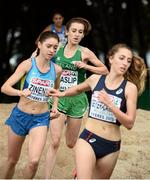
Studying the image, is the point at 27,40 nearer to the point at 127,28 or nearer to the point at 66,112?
the point at 127,28

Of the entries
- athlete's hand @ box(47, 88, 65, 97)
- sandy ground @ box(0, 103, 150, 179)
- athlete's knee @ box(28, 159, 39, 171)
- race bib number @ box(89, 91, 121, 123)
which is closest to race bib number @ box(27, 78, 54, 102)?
athlete's hand @ box(47, 88, 65, 97)

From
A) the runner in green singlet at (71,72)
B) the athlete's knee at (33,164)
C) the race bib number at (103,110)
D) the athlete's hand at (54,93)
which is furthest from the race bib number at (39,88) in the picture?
the race bib number at (103,110)

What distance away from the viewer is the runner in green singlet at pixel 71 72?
22.0 ft

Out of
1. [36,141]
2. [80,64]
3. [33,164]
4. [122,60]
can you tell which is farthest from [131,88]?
[80,64]

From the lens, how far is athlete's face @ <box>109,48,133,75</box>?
5094 millimetres

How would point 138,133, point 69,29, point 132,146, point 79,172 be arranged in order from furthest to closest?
point 138,133 < point 132,146 < point 69,29 < point 79,172

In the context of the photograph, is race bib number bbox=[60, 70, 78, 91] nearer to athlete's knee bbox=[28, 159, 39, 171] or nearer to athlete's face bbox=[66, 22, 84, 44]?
athlete's face bbox=[66, 22, 84, 44]

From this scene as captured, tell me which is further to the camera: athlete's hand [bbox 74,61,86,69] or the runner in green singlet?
the runner in green singlet

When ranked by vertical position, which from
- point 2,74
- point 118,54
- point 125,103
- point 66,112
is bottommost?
point 2,74

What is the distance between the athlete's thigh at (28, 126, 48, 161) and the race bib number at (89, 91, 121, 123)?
889 millimetres

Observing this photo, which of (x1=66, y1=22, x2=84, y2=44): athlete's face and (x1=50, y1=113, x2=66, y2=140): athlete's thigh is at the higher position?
(x1=66, y1=22, x2=84, y2=44): athlete's face

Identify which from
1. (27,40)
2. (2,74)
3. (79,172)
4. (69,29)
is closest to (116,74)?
(79,172)

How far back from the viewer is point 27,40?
23.2m

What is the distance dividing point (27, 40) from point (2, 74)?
2314 mm
